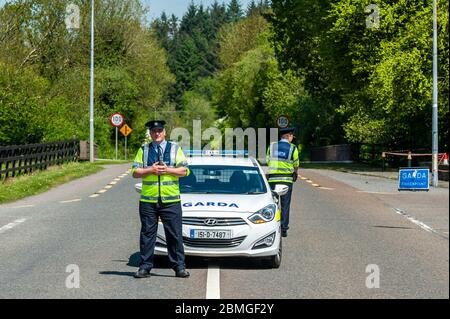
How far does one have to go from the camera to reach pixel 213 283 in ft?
30.9

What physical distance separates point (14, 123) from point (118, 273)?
2794 centimetres

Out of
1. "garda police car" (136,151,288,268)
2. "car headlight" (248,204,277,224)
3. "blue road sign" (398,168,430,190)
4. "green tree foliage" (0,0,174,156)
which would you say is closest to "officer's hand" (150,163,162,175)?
"garda police car" (136,151,288,268)

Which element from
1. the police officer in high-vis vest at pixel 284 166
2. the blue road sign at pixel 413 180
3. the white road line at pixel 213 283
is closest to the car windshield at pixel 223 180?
the white road line at pixel 213 283

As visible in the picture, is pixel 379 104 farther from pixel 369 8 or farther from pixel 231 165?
pixel 231 165

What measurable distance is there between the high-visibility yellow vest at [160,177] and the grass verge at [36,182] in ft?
39.8

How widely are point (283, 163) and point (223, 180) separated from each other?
8.46 ft

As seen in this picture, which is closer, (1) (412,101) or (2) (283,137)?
(2) (283,137)

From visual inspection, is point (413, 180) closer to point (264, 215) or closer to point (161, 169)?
point (264, 215)

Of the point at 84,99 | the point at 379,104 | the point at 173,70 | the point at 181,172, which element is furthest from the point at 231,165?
the point at 173,70

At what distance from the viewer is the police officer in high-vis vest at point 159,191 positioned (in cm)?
952

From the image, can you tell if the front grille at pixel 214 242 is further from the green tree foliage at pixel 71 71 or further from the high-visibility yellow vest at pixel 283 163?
the green tree foliage at pixel 71 71

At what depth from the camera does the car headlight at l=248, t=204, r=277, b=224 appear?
10617 mm

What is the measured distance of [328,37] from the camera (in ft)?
132

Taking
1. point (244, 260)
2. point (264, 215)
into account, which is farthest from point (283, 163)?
point (264, 215)
